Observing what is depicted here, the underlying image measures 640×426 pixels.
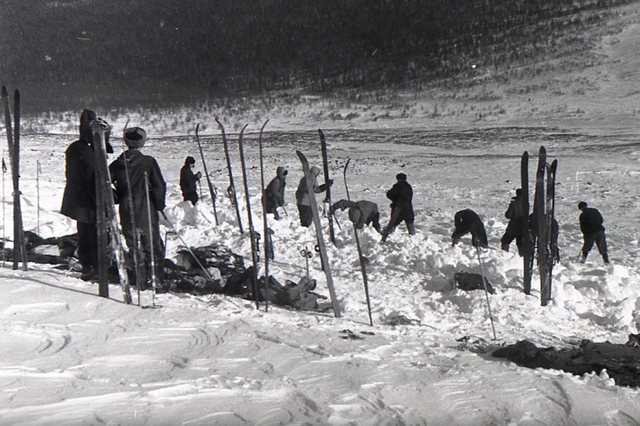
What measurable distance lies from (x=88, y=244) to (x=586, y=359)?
3439 millimetres

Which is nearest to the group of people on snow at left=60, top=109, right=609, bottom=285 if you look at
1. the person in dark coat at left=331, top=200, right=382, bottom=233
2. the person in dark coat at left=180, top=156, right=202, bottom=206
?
the person in dark coat at left=331, top=200, right=382, bottom=233

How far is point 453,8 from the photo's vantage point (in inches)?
1545

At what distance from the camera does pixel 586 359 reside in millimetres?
3557

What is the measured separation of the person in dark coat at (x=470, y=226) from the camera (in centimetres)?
773

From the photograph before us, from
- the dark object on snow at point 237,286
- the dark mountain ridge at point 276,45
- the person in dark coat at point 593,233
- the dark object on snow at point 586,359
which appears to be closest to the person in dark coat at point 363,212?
the person in dark coat at point 593,233

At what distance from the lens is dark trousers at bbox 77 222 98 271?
465cm

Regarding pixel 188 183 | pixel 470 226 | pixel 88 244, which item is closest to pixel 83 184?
pixel 88 244

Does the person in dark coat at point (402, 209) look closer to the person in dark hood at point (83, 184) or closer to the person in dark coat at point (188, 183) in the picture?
the person in dark coat at point (188, 183)

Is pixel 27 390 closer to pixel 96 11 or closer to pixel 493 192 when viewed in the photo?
pixel 493 192

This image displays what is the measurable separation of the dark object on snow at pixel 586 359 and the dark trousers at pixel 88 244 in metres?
2.84

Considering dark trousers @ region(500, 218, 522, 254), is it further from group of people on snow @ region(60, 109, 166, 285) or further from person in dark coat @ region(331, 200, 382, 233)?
group of people on snow @ region(60, 109, 166, 285)

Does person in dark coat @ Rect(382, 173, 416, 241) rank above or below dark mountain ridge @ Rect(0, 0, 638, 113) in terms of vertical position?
below

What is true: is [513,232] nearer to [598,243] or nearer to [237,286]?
[598,243]

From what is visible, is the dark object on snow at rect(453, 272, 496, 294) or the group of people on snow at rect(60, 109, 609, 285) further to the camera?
the dark object on snow at rect(453, 272, 496, 294)
